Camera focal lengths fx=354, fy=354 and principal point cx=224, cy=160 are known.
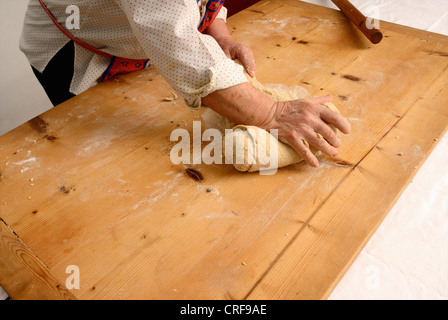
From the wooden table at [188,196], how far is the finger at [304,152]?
0.13ft

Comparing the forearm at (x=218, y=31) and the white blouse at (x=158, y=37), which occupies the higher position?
the white blouse at (x=158, y=37)

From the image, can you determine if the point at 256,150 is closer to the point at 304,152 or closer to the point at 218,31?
the point at 304,152

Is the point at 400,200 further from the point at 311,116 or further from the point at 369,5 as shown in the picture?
the point at 369,5

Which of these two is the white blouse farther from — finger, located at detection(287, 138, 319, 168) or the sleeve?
finger, located at detection(287, 138, 319, 168)

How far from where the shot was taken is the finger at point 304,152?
3.03ft

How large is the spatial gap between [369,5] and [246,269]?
5.50ft

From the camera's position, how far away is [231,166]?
0.98 meters

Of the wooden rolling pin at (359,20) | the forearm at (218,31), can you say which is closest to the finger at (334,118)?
the forearm at (218,31)

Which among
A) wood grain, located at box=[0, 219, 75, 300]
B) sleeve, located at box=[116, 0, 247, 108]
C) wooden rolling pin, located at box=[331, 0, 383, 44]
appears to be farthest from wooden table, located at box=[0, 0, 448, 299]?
sleeve, located at box=[116, 0, 247, 108]

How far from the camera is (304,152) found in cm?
92

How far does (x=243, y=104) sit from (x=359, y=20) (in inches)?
35.0

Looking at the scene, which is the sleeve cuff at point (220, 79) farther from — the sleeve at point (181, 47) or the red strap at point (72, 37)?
the red strap at point (72, 37)

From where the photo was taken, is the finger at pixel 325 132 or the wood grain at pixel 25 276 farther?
the finger at pixel 325 132
